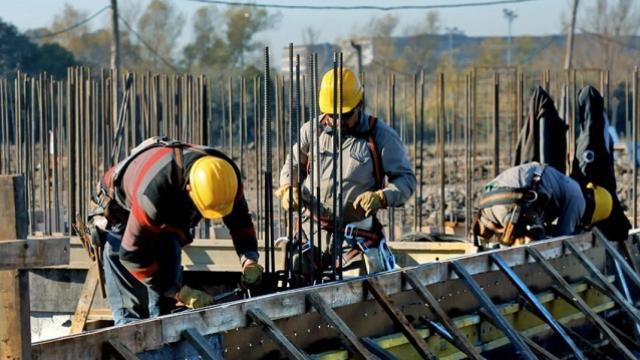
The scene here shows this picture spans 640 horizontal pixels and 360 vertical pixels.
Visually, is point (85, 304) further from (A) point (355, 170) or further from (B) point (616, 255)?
(B) point (616, 255)

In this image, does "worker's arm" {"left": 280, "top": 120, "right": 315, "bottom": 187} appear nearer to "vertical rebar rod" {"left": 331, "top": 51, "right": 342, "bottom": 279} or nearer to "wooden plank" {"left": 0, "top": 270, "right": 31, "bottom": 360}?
"vertical rebar rod" {"left": 331, "top": 51, "right": 342, "bottom": 279}

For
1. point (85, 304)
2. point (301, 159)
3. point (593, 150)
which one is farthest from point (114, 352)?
point (593, 150)

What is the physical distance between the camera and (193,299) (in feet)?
23.0

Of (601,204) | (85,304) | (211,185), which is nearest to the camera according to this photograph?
(211,185)

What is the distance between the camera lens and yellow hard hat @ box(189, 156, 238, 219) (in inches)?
271

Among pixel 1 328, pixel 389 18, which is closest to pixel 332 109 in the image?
pixel 1 328

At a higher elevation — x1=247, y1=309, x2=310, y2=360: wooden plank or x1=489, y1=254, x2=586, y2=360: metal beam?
x1=247, y1=309, x2=310, y2=360: wooden plank

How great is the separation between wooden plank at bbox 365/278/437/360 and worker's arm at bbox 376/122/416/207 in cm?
91

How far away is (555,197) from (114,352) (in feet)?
17.6

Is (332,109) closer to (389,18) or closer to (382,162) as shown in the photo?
(382,162)

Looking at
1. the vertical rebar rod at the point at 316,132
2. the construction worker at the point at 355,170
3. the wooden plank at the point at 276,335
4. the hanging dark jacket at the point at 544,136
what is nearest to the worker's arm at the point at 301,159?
the construction worker at the point at 355,170

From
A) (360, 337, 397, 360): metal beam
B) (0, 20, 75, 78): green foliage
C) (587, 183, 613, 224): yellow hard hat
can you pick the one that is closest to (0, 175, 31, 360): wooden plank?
(360, 337, 397, 360): metal beam

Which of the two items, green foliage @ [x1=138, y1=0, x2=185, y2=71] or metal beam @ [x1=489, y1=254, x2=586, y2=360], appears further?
green foliage @ [x1=138, y1=0, x2=185, y2=71]

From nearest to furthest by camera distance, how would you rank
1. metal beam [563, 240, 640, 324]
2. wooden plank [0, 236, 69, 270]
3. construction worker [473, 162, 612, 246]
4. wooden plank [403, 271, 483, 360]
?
wooden plank [0, 236, 69, 270] < wooden plank [403, 271, 483, 360] < metal beam [563, 240, 640, 324] < construction worker [473, 162, 612, 246]
